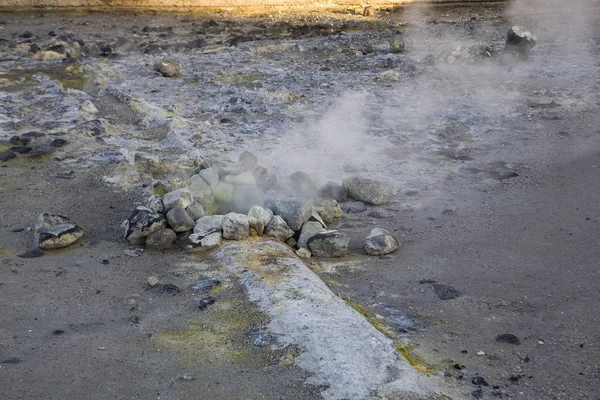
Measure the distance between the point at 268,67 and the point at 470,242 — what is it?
194 inches

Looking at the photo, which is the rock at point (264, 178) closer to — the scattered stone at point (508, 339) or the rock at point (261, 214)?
the rock at point (261, 214)

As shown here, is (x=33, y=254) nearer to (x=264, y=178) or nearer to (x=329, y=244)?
(x=264, y=178)

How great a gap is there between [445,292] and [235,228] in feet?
4.29

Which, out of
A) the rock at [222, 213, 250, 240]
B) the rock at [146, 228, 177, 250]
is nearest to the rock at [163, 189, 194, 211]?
the rock at [146, 228, 177, 250]

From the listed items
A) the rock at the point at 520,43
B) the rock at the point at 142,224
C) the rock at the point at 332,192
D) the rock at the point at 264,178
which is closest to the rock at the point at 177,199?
the rock at the point at 142,224

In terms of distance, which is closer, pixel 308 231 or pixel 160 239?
pixel 160 239

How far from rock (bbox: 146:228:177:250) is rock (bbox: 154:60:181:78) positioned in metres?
4.39

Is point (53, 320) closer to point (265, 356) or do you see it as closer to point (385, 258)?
point (265, 356)

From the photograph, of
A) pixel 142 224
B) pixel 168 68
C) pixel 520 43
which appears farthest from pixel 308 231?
pixel 520 43

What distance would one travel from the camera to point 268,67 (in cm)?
892

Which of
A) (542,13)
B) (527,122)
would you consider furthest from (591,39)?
(527,122)

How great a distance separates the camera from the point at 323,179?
18.1 ft

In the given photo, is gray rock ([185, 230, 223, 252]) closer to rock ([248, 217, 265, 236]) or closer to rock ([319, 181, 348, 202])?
rock ([248, 217, 265, 236])

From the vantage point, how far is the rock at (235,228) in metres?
4.35
